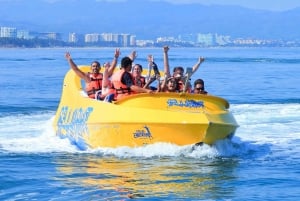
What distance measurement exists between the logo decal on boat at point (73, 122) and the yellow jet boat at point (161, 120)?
0.32m

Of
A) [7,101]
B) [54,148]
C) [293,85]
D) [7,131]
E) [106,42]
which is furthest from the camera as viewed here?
[106,42]

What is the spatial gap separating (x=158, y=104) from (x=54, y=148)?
2.26 m

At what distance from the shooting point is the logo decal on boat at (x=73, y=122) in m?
12.1

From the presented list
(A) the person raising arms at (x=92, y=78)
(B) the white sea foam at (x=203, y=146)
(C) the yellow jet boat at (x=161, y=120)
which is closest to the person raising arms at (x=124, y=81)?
(C) the yellow jet boat at (x=161, y=120)

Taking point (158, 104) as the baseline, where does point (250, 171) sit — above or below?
below

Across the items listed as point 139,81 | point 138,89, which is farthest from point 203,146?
point 139,81

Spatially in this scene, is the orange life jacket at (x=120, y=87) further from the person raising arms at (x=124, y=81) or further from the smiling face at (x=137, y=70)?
the smiling face at (x=137, y=70)

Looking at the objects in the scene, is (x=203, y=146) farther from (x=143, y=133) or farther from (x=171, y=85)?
(x=171, y=85)

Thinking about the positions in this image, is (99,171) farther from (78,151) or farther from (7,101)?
(7,101)

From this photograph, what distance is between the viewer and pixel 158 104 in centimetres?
1096

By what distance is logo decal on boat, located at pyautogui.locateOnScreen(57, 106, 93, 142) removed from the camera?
39.7 ft

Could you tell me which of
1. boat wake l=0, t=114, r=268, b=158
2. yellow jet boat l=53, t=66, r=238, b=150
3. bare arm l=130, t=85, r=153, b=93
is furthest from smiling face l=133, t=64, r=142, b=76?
boat wake l=0, t=114, r=268, b=158

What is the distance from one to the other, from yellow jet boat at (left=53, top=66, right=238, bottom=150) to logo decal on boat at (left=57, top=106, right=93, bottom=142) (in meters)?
0.32

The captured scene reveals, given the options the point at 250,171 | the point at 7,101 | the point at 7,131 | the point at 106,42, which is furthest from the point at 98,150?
the point at 106,42
